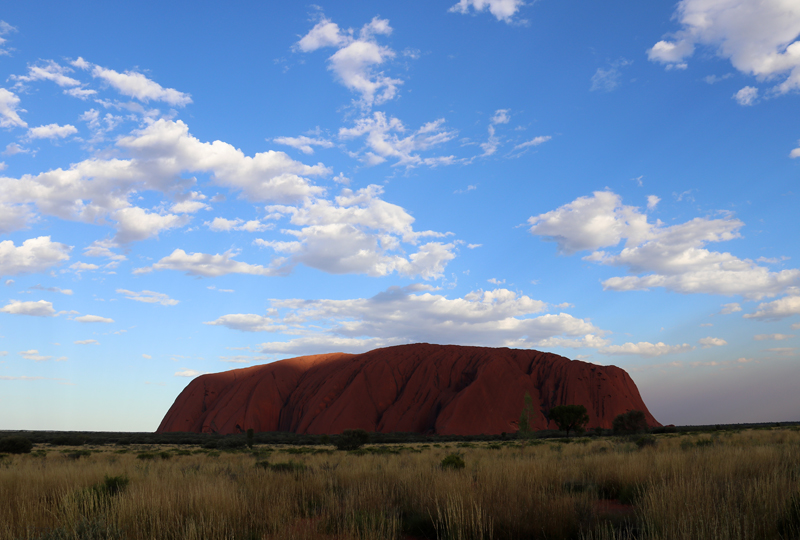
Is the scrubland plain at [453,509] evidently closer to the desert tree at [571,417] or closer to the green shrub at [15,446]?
the green shrub at [15,446]

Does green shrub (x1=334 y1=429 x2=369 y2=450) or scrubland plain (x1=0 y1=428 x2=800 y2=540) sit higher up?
scrubland plain (x1=0 y1=428 x2=800 y2=540)

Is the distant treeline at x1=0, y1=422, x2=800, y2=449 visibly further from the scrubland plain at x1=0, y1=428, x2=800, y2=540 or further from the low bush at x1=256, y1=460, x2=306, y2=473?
the scrubland plain at x1=0, y1=428, x2=800, y2=540

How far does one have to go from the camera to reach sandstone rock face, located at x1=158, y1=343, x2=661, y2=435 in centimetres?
8038

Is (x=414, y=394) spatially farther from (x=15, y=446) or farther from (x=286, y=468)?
(x=286, y=468)

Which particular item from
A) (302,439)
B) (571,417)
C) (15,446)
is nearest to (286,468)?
(15,446)

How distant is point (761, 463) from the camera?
29.8 ft

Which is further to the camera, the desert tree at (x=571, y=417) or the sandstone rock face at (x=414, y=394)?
the sandstone rock face at (x=414, y=394)

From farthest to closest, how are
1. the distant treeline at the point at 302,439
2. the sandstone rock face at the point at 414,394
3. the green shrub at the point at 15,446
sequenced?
the sandstone rock face at the point at 414,394 < the distant treeline at the point at 302,439 < the green shrub at the point at 15,446

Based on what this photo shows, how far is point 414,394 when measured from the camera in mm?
87562

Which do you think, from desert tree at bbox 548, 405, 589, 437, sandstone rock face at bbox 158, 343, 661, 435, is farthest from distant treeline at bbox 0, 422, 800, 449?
sandstone rock face at bbox 158, 343, 661, 435

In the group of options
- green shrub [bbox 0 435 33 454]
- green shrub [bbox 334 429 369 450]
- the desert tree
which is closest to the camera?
green shrub [bbox 0 435 33 454]

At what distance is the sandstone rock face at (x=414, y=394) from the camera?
8038 cm

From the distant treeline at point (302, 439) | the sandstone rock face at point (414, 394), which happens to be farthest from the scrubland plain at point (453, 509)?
the sandstone rock face at point (414, 394)

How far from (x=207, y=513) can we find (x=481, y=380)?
80343mm
